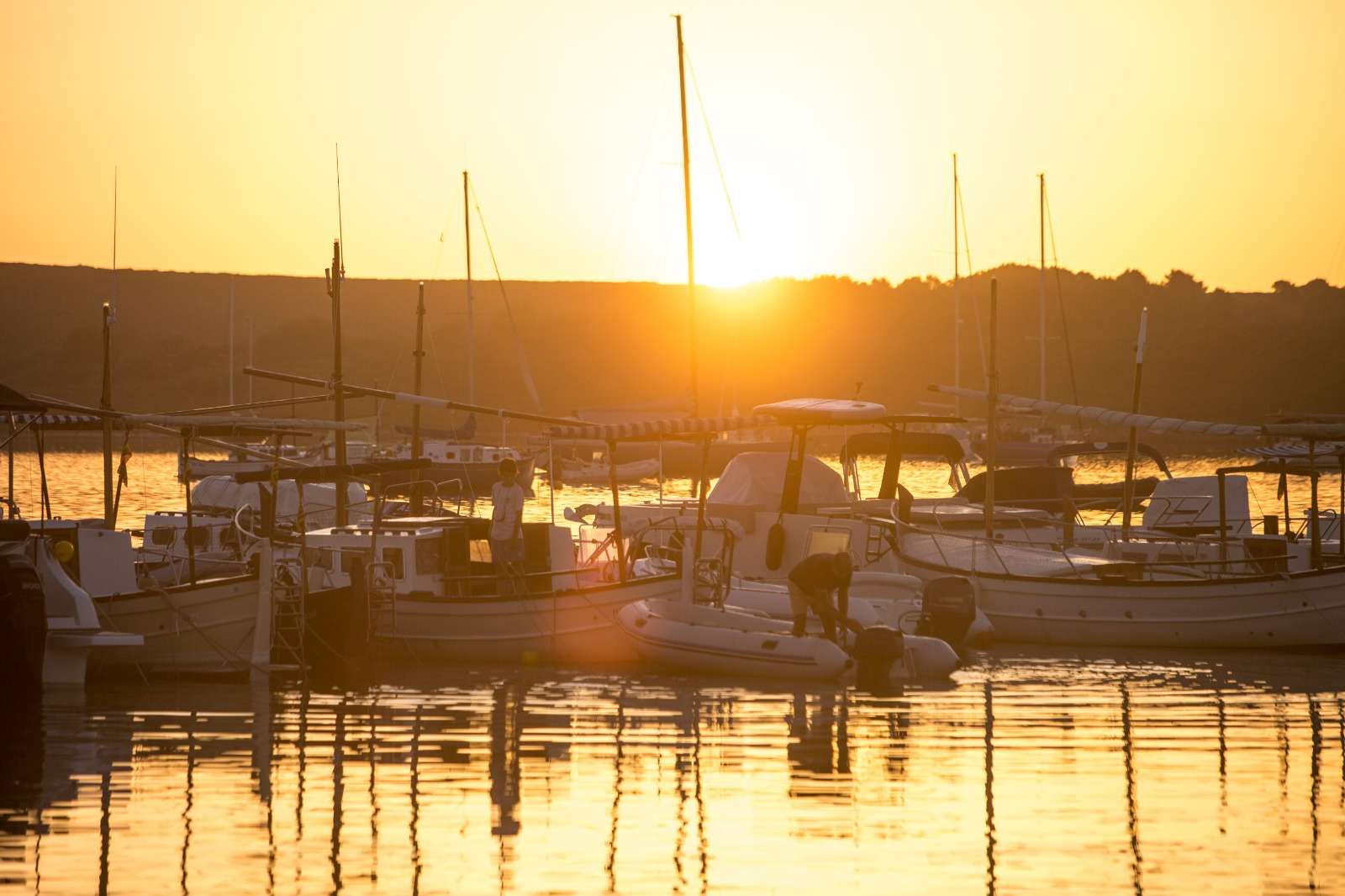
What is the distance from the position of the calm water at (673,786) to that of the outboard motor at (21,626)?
49 centimetres

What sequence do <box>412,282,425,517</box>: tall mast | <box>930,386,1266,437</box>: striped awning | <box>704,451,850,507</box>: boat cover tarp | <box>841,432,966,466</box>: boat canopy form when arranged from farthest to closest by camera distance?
<box>841,432,966,466</box>: boat canopy, <box>412,282,425,517</box>: tall mast, <box>704,451,850,507</box>: boat cover tarp, <box>930,386,1266,437</box>: striped awning

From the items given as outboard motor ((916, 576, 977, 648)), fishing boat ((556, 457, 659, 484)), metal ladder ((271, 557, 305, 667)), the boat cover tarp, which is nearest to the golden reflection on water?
fishing boat ((556, 457, 659, 484))

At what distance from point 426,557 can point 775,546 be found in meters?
6.63

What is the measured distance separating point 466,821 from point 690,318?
93.3ft

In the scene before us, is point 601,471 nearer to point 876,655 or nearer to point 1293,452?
point 1293,452

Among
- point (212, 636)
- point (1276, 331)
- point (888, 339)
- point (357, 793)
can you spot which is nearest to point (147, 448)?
point (888, 339)

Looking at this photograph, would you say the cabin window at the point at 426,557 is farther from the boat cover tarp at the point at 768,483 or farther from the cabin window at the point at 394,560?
the boat cover tarp at the point at 768,483

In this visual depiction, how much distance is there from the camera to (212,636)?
20.3 metres

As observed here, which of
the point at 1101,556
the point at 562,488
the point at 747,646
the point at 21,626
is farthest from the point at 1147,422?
the point at 562,488

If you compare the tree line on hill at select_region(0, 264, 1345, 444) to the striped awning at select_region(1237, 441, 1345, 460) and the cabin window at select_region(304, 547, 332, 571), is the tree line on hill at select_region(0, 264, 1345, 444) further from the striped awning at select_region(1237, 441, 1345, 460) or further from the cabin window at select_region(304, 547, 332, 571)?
the cabin window at select_region(304, 547, 332, 571)

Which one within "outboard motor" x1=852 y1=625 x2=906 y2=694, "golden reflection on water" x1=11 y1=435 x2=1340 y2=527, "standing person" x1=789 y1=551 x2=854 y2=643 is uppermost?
"golden reflection on water" x1=11 y1=435 x2=1340 y2=527

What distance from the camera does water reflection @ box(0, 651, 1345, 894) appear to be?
1060 centimetres

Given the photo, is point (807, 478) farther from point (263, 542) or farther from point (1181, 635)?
point (263, 542)

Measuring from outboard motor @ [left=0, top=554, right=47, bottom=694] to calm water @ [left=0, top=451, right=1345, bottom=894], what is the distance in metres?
0.49
